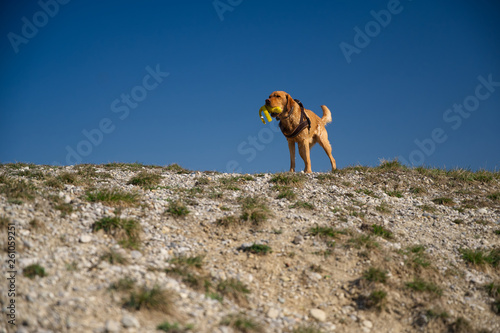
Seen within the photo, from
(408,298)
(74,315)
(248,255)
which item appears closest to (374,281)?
(408,298)

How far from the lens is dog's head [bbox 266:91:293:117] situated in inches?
492

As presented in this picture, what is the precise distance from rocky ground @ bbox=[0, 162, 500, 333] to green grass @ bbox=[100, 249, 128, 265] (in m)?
0.03

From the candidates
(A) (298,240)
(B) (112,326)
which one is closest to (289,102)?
(A) (298,240)

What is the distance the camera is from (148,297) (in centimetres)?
525

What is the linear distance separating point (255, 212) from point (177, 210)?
1.84 metres

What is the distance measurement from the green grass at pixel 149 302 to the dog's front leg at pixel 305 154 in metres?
8.91

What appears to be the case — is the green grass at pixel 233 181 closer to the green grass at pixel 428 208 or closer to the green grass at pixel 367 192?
the green grass at pixel 367 192

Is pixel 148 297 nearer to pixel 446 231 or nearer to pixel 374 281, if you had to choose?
pixel 374 281

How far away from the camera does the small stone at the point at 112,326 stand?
473 cm

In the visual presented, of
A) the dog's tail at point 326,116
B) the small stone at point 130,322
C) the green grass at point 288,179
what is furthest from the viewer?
the dog's tail at point 326,116

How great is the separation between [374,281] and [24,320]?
5648 mm

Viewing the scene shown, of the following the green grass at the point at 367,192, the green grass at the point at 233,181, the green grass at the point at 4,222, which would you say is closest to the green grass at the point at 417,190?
the green grass at the point at 367,192

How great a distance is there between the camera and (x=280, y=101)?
12672 mm

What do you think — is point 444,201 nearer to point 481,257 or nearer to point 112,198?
point 481,257
